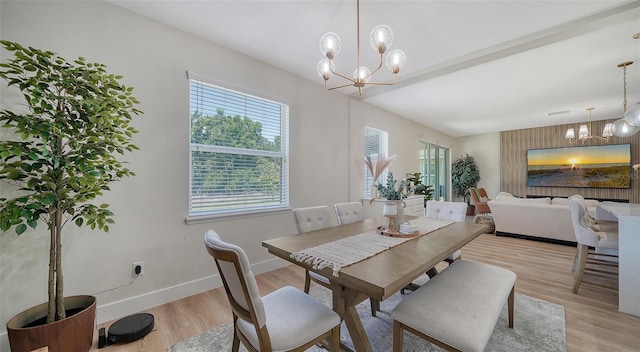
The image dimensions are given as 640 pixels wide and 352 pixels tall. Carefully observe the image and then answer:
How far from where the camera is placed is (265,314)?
119 centimetres

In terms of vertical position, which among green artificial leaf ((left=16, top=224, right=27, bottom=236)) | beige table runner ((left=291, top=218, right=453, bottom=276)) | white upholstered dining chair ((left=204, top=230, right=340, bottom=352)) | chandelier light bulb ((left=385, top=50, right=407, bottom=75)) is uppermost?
chandelier light bulb ((left=385, top=50, right=407, bottom=75))

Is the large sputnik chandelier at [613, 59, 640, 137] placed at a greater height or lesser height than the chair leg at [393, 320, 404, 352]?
greater

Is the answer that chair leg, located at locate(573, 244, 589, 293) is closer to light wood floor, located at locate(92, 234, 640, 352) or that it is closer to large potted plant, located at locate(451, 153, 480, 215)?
light wood floor, located at locate(92, 234, 640, 352)

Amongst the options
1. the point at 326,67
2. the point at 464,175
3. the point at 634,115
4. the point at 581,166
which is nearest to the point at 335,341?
the point at 326,67

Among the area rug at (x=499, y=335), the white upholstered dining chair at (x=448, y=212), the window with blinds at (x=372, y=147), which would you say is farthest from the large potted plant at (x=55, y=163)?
the window with blinds at (x=372, y=147)

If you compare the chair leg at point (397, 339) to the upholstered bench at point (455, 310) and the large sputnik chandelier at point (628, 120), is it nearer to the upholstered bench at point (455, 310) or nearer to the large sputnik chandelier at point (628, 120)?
the upholstered bench at point (455, 310)

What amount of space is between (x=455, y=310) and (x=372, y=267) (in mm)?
519

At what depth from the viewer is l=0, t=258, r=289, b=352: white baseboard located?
6.50ft

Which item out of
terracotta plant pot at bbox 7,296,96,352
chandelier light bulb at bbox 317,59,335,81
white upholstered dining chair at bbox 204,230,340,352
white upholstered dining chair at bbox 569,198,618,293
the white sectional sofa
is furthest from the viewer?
the white sectional sofa

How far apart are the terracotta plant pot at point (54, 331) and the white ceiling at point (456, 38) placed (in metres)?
2.45

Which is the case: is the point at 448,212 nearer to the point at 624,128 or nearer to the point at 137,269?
the point at 137,269

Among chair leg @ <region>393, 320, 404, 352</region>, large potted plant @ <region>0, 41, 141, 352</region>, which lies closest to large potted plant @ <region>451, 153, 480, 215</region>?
chair leg @ <region>393, 320, 404, 352</region>

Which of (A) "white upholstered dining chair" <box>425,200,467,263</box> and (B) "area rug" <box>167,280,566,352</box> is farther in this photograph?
(A) "white upholstered dining chair" <box>425,200,467,263</box>

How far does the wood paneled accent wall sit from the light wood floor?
4.83m
